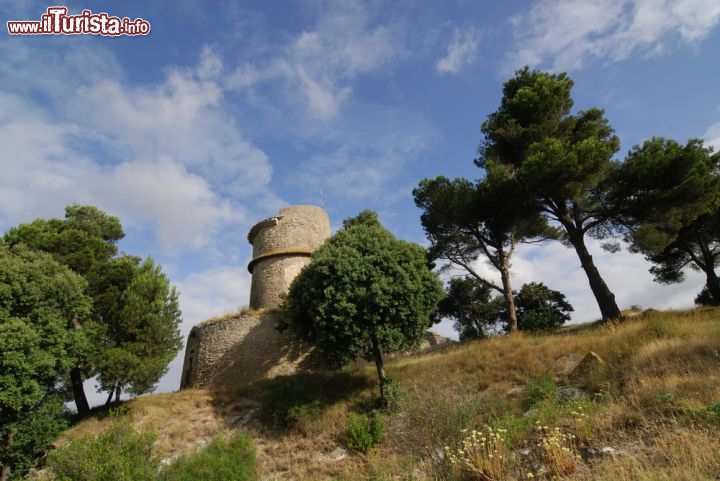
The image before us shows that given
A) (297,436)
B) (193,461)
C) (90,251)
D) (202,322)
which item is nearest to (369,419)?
(297,436)

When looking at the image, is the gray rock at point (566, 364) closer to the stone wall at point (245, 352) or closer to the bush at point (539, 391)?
the bush at point (539, 391)

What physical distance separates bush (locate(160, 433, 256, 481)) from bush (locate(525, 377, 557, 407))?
7526 mm

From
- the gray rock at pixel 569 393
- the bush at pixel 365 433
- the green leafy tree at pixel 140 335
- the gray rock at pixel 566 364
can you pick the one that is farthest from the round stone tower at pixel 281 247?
the gray rock at pixel 569 393

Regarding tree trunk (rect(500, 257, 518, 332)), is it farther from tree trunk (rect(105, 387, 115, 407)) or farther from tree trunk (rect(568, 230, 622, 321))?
tree trunk (rect(105, 387, 115, 407))

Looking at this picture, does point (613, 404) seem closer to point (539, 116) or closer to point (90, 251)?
point (539, 116)

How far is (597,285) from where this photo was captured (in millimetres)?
16453

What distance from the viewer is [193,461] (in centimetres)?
970

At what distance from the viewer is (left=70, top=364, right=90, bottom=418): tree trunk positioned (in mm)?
15516

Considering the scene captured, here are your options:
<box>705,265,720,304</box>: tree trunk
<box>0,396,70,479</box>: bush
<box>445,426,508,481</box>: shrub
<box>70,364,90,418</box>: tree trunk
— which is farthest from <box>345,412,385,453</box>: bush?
<box>705,265,720,304</box>: tree trunk

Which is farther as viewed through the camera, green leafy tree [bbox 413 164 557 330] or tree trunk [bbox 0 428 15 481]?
green leafy tree [bbox 413 164 557 330]

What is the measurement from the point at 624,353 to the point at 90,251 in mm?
20949

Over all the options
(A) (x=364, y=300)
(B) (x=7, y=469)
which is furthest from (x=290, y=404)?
(B) (x=7, y=469)

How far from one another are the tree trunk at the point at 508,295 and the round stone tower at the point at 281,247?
1022 centimetres

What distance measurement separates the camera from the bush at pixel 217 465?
9094 millimetres
